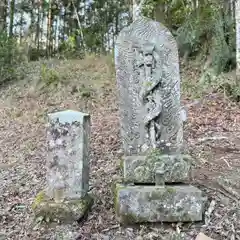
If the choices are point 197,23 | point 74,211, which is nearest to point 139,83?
point 74,211

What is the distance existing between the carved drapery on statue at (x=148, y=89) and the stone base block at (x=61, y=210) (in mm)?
829

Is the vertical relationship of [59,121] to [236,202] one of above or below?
above

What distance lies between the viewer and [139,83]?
4.46 meters

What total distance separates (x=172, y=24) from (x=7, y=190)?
9062mm

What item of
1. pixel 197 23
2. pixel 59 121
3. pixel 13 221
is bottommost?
pixel 13 221

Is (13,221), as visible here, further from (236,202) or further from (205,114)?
(205,114)

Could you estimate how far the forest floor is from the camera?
13.5 ft

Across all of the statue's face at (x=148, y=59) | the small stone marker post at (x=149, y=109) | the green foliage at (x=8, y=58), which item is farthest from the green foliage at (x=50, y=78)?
the statue's face at (x=148, y=59)

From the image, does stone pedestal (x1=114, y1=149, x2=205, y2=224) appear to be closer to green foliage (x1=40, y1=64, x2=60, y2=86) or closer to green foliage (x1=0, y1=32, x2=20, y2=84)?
green foliage (x1=40, y1=64, x2=60, y2=86)

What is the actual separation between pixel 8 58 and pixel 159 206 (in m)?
9.70

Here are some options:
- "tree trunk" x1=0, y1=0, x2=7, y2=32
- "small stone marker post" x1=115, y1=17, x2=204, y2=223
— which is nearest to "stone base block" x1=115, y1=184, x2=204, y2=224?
"small stone marker post" x1=115, y1=17, x2=204, y2=223

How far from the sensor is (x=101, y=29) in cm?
1781

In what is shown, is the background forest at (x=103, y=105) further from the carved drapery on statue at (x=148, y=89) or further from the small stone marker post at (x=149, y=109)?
the carved drapery on statue at (x=148, y=89)

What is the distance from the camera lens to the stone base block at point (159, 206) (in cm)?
405
